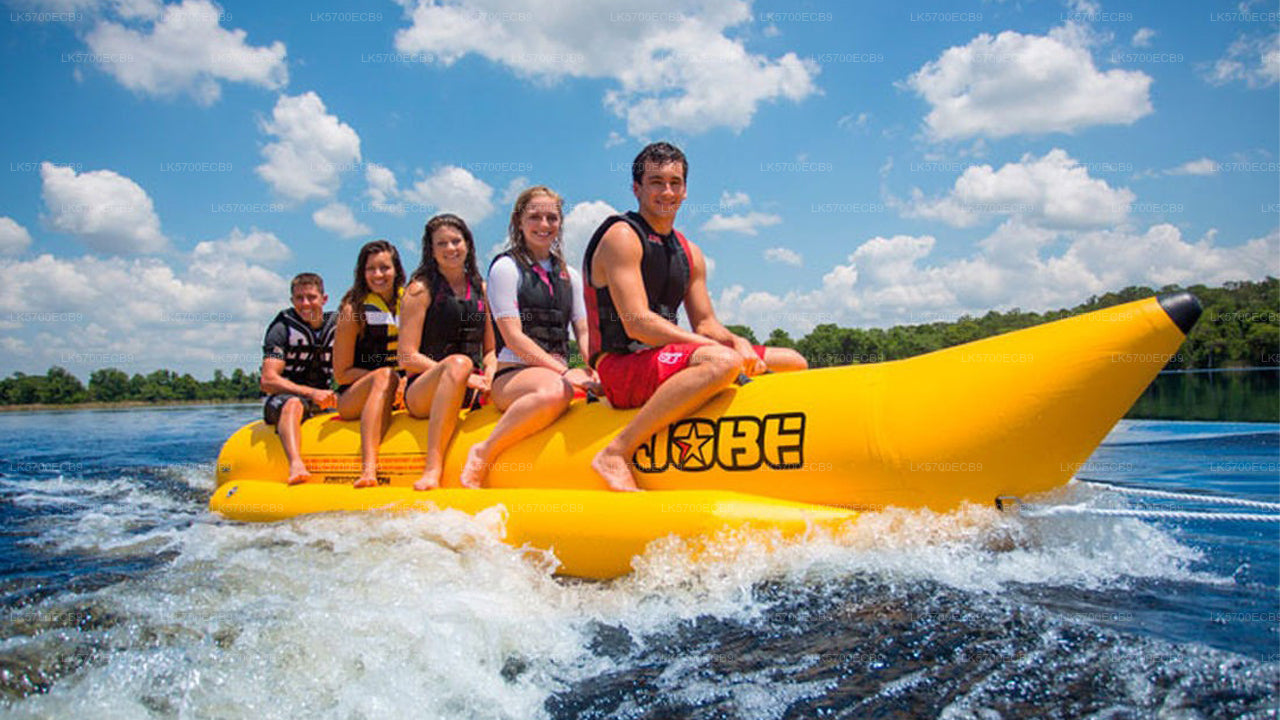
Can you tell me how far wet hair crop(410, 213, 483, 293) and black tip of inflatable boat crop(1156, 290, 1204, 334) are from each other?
11.2 feet

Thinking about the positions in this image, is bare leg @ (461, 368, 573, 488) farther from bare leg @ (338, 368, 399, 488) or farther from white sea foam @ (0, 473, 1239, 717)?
bare leg @ (338, 368, 399, 488)

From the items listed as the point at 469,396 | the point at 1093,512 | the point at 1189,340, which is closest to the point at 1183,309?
the point at 1093,512

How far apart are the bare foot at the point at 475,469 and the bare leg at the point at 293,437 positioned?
1438mm

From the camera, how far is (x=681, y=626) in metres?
2.46

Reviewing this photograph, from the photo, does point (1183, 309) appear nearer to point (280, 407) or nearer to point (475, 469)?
point (475, 469)

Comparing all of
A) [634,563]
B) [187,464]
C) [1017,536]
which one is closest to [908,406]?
[1017,536]

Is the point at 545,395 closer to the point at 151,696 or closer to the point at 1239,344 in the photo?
the point at 151,696

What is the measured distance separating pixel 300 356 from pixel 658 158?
357 centimetres

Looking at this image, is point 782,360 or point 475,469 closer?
point 475,469

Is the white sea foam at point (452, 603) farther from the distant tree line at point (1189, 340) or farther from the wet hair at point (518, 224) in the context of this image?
the distant tree line at point (1189, 340)

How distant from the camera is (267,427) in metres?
5.20

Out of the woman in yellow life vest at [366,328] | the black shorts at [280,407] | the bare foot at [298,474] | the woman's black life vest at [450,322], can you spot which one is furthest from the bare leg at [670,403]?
the black shorts at [280,407]

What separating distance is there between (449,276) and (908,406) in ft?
8.97

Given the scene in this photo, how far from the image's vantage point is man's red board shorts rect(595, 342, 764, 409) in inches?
128
